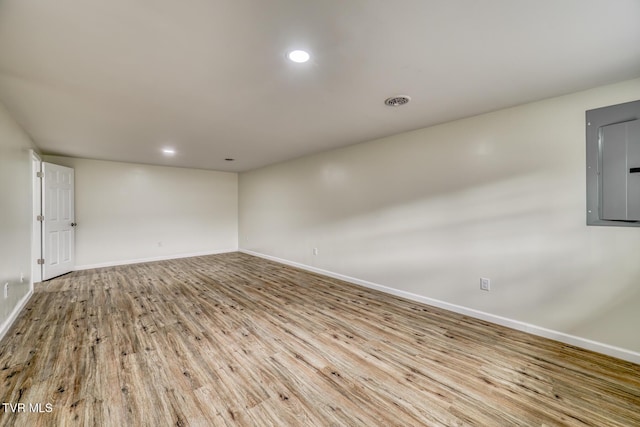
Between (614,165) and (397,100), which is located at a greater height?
(397,100)

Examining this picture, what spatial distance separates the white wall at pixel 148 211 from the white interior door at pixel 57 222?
0.25 metres

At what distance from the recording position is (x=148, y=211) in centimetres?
588

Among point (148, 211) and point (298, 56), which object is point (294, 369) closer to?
point (298, 56)

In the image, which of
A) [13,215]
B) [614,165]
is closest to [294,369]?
[614,165]

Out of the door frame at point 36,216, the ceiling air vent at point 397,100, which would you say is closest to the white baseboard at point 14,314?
the door frame at point 36,216

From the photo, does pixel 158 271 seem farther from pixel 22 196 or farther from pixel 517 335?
pixel 517 335

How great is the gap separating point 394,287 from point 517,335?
4.80 feet

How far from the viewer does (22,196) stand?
3229mm

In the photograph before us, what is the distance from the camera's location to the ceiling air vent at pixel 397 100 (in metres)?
2.37

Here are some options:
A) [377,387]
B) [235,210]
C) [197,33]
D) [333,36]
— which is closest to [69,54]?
[197,33]

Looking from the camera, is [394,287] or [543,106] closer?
[543,106]

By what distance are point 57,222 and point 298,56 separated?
17.8ft

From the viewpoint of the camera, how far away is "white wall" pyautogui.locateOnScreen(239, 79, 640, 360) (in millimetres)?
2186

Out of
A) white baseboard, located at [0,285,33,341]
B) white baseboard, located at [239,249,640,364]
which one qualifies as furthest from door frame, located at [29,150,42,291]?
white baseboard, located at [239,249,640,364]
